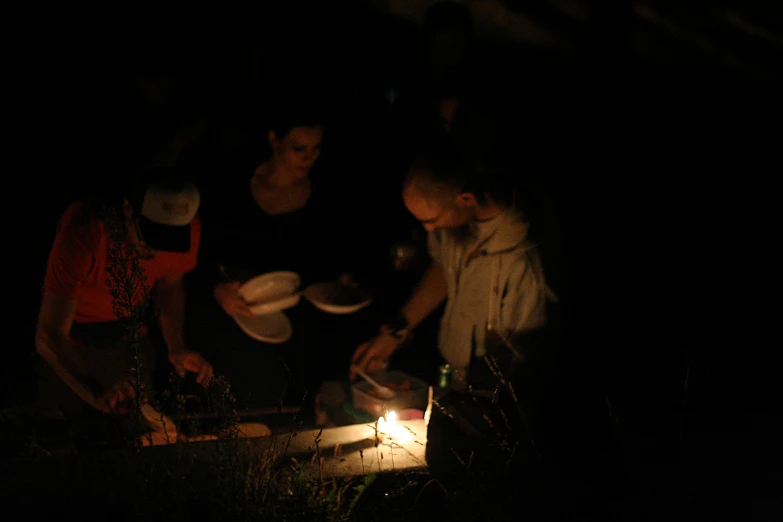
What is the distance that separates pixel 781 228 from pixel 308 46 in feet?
19.1

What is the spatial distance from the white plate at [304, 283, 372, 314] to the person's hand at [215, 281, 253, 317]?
452 millimetres

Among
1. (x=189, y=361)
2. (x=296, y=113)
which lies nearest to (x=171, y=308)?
(x=189, y=361)

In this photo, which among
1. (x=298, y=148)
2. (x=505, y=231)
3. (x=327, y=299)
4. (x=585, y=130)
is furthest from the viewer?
(x=585, y=130)

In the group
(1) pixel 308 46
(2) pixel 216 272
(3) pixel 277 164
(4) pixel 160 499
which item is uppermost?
(1) pixel 308 46

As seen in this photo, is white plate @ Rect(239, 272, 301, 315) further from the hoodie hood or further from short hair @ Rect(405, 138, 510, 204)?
the hoodie hood

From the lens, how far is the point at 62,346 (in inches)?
135

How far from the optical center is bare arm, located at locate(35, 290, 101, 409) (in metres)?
3.32

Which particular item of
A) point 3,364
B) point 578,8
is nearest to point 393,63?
point 578,8

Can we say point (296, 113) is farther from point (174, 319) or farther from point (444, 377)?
point (444, 377)

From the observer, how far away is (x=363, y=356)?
404cm

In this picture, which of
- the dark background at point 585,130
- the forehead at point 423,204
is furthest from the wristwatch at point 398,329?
the dark background at point 585,130

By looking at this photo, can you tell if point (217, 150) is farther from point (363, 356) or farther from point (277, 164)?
point (363, 356)

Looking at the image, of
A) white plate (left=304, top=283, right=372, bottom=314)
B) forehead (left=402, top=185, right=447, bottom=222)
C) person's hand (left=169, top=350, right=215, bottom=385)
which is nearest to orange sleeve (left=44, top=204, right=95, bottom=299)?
person's hand (left=169, top=350, right=215, bottom=385)

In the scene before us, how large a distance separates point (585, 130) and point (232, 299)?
3.66 m
